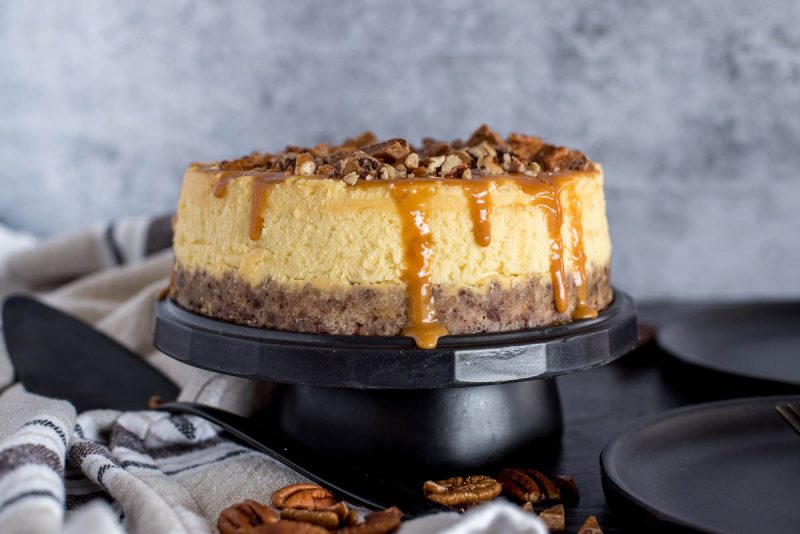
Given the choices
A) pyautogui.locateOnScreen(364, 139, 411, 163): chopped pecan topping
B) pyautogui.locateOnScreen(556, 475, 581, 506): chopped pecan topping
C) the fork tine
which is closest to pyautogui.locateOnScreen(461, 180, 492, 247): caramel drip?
pyautogui.locateOnScreen(364, 139, 411, 163): chopped pecan topping

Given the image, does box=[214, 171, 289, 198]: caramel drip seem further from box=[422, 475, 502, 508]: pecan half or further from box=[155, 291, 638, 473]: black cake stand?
box=[422, 475, 502, 508]: pecan half

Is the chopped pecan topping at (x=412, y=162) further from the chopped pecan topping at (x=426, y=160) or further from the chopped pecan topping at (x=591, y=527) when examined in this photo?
the chopped pecan topping at (x=591, y=527)

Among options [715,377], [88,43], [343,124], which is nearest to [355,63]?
[343,124]

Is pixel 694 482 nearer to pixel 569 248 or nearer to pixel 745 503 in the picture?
pixel 745 503

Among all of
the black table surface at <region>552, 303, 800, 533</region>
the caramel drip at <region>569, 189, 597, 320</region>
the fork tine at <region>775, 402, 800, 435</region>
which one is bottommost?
the black table surface at <region>552, 303, 800, 533</region>

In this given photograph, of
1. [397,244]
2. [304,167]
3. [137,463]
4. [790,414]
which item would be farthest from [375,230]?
[790,414]

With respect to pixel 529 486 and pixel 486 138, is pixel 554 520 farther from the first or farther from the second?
pixel 486 138
